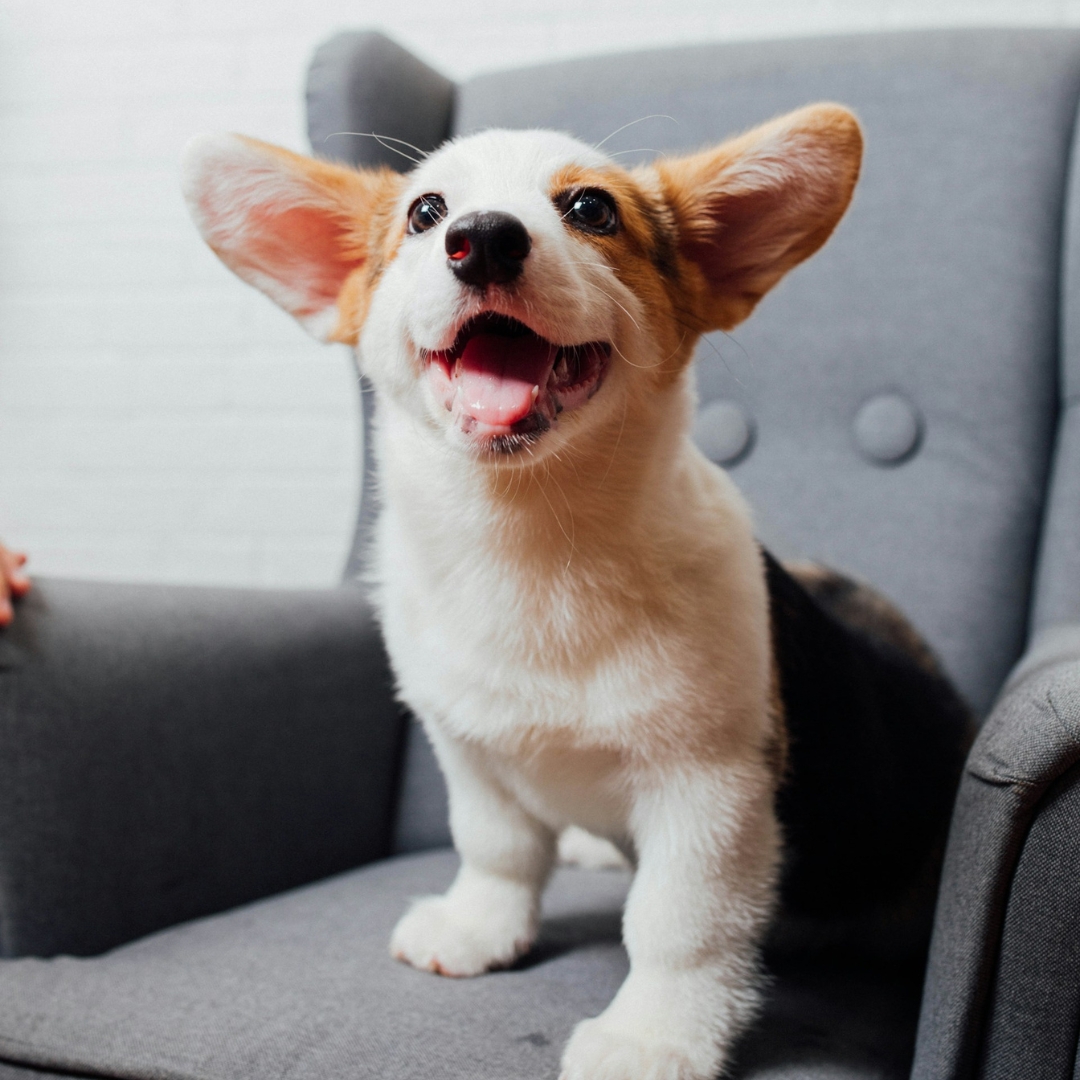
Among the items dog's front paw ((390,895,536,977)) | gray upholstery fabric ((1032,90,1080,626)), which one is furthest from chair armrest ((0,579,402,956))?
gray upholstery fabric ((1032,90,1080,626))

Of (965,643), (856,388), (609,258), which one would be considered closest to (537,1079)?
(609,258)

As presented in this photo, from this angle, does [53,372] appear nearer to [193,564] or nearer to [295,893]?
[193,564]

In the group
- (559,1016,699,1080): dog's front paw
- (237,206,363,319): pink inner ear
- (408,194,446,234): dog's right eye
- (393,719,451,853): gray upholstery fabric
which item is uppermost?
(408,194,446,234): dog's right eye

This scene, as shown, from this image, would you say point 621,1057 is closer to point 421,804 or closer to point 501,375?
point 501,375

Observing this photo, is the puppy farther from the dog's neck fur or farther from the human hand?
the human hand

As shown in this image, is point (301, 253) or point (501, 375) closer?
point (501, 375)

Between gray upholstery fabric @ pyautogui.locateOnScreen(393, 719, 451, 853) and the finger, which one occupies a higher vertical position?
the finger

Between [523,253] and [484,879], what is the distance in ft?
2.29

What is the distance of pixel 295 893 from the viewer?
1.38m

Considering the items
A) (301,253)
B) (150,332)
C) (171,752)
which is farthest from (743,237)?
(150,332)

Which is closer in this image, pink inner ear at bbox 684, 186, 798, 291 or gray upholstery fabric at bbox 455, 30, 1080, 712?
pink inner ear at bbox 684, 186, 798, 291

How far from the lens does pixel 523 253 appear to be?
83 cm

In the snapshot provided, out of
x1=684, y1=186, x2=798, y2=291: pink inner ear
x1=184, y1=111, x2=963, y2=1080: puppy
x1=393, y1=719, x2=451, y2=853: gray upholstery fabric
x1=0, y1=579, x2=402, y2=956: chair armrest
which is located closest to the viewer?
x1=184, y1=111, x2=963, y2=1080: puppy

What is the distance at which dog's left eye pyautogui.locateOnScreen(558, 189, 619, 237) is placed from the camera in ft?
3.17
